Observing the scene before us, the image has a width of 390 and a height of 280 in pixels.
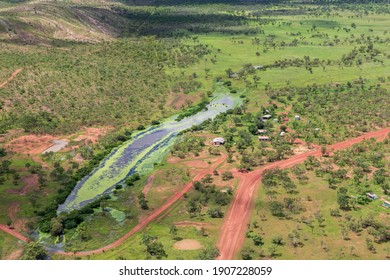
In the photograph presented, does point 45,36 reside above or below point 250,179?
above

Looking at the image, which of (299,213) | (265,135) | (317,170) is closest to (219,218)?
(299,213)

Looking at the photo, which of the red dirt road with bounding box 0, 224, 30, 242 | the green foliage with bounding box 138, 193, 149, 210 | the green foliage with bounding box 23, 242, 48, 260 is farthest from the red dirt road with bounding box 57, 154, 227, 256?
the red dirt road with bounding box 0, 224, 30, 242

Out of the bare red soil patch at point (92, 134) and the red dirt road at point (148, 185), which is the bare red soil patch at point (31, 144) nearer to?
the bare red soil patch at point (92, 134)

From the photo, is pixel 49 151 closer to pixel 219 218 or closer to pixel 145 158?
pixel 145 158

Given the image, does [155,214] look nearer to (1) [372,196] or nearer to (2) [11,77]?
(1) [372,196]

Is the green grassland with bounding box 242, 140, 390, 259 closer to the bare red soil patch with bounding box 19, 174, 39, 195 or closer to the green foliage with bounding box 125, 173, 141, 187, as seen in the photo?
the green foliage with bounding box 125, 173, 141, 187

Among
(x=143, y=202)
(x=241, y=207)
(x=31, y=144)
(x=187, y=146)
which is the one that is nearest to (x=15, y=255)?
(x=143, y=202)
